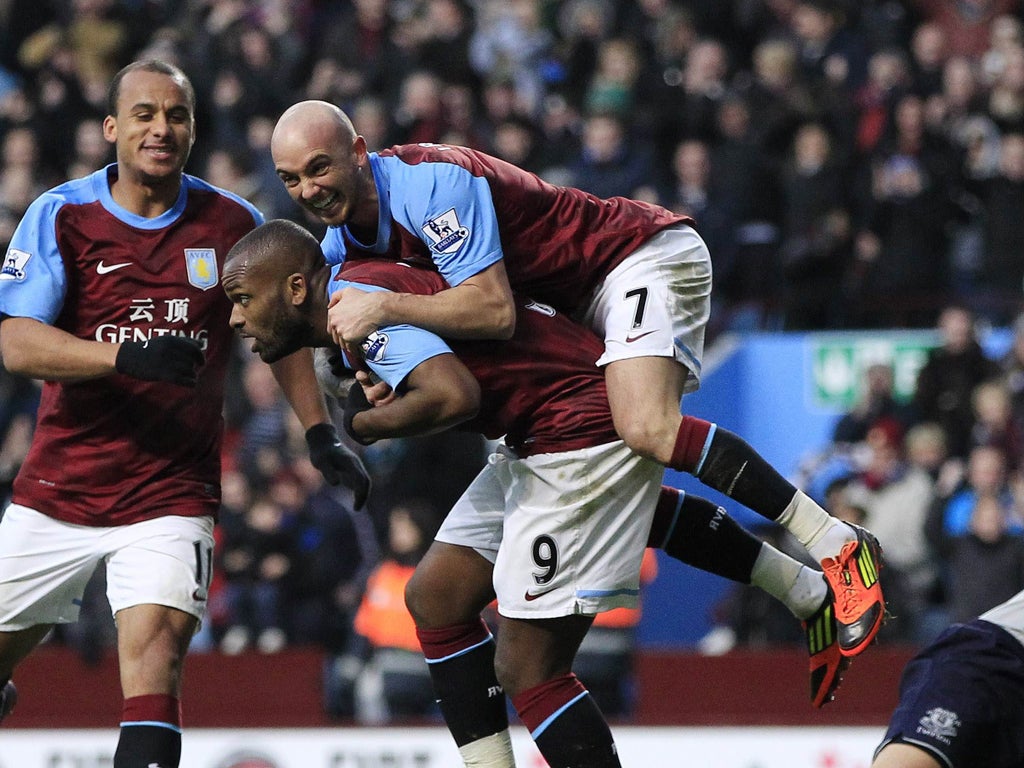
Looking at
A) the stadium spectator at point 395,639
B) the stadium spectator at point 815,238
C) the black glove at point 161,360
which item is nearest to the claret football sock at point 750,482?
the black glove at point 161,360

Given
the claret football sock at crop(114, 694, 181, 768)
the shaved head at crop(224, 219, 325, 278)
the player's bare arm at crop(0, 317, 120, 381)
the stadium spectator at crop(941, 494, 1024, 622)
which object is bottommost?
the stadium spectator at crop(941, 494, 1024, 622)

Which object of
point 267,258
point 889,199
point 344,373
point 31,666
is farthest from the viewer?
point 889,199

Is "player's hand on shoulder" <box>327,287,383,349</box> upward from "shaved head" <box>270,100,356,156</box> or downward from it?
downward

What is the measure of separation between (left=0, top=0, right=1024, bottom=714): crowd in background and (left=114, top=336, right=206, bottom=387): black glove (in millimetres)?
4854

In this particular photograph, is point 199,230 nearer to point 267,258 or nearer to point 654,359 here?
point 267,258

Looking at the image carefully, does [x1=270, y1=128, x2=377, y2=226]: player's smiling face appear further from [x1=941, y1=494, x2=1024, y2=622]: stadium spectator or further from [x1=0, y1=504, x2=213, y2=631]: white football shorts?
[x1=941, y1=494, x2=1024, y2=622]: stadium spectator

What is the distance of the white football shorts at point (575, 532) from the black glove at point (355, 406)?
1.74 feet

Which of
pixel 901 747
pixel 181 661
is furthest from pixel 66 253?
pixel 901 747

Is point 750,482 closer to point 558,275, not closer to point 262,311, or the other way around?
point 558,275

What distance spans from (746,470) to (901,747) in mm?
1266

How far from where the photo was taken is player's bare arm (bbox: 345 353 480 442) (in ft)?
16.7

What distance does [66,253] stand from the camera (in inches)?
226

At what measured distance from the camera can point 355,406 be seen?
17.9ft

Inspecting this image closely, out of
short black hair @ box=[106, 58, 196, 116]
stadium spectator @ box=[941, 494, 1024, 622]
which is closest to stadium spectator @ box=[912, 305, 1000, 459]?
stadium spectator @ box=[941, 494, 1024, 622]
